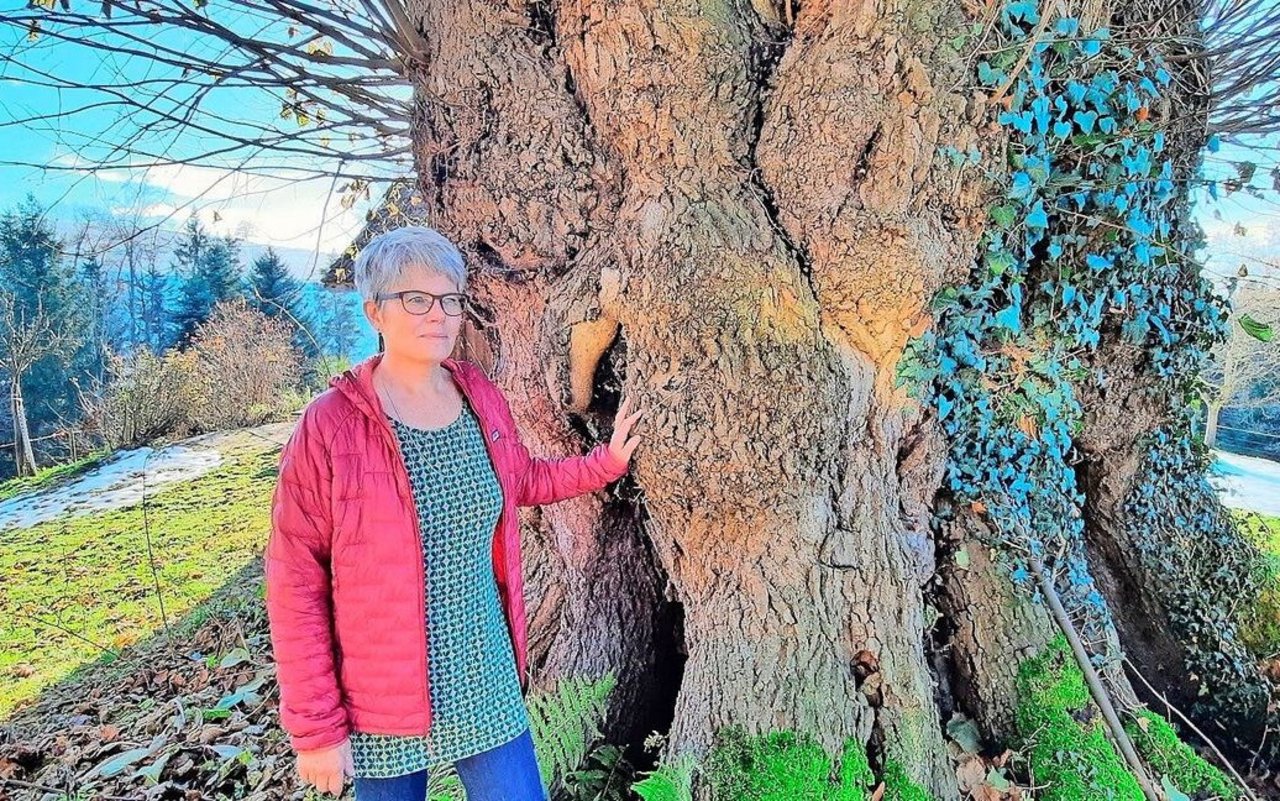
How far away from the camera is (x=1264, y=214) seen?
10.8 feet

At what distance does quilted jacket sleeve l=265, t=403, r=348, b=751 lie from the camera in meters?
1.62

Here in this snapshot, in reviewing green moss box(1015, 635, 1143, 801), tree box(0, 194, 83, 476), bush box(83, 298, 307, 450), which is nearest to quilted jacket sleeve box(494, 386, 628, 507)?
green moss box(1015, 635, 1143, 801)

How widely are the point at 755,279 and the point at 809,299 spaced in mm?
225

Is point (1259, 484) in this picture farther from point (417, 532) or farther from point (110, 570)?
point (110, 570)

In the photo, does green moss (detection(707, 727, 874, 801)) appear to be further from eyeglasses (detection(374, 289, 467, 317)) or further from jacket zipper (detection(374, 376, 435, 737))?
eyeglasses (detection(374, 289, 467, 317))

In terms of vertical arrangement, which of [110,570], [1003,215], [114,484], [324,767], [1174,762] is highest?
[1003,215]

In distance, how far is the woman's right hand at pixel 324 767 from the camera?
5.38 ft

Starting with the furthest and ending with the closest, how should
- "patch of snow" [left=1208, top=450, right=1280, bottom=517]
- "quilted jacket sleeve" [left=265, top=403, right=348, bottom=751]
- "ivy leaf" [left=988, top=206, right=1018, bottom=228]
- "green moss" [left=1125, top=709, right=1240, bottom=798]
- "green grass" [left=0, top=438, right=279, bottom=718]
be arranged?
"patch of snow" [left=1208, top=450, right=1280, bottom=517]
"green grass" [left=0, top=438, right=279, bottom=718]
"green moss" [left=1125, top=709, right=1240, bottom=798]
"ivy leaf" [left=988, top=206, right=1018, bottom=228]
"quilted jacket sleeve" [left=265, top=403, right=348, bottom=751]

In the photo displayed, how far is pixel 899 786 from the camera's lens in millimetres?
2172

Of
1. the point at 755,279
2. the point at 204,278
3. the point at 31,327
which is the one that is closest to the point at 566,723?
the point at 755,279

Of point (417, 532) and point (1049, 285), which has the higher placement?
point (1049, 285)

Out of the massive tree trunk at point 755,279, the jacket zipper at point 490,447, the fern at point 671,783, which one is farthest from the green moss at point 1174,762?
the jacket zipper at point 490,447

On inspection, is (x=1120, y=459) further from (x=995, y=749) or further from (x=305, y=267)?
(x=305, y=267)

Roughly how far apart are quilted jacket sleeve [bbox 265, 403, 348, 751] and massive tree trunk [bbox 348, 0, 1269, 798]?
3.14ft
